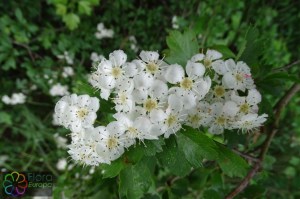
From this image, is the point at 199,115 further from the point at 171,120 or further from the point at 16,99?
the point at 16,99

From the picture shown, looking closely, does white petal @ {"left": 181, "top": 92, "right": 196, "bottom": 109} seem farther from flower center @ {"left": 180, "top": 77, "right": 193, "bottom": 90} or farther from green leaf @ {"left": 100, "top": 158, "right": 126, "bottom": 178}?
green leaf @ {"left": 100, "top": 158, "right": 126, "bottom": 178}

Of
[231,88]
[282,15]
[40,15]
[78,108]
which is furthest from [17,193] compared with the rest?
[282,15]

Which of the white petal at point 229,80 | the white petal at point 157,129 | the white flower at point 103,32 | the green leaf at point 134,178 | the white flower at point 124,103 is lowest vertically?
the green leaf at point 134,178

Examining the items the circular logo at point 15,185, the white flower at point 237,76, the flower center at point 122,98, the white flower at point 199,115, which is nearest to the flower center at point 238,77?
the white flower at point 237,76

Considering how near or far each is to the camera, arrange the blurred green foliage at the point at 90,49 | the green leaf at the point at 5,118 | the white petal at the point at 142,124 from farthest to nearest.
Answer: the green leaf at the point at 5,118 < the blurred green foliage at the point at 90,49 < the white petal at the point at 142,124

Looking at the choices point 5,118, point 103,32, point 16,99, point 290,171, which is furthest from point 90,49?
point 290,171

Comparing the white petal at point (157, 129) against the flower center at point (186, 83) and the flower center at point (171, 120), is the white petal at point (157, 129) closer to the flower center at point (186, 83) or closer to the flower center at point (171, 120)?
the flower center at point (171, 120)

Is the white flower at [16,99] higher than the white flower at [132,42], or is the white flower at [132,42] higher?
the white flower at [132,42]

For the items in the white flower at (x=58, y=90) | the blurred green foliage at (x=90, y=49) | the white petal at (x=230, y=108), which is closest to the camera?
the white petal at (x=230, y=108)
